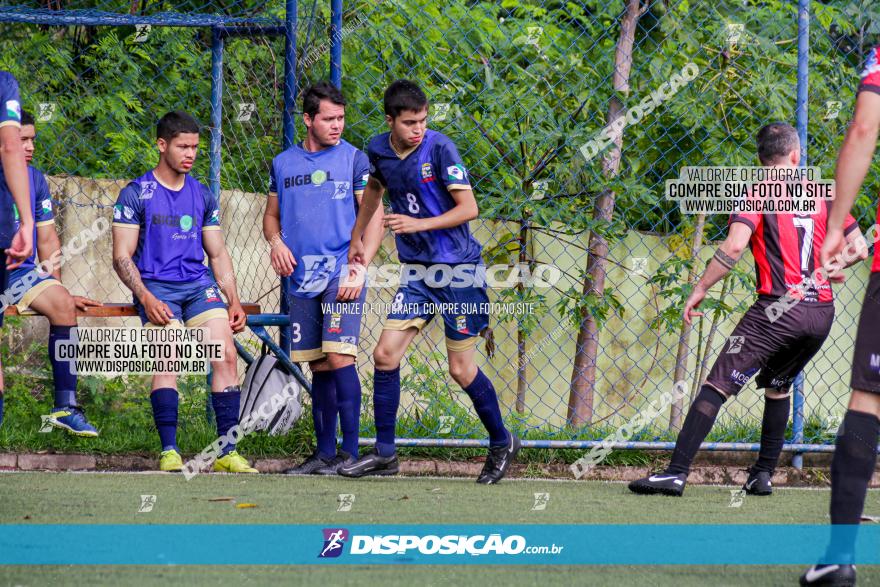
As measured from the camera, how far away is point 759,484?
17.8ft

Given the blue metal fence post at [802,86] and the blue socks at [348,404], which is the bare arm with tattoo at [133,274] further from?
the blue metal fence post at [802,86]

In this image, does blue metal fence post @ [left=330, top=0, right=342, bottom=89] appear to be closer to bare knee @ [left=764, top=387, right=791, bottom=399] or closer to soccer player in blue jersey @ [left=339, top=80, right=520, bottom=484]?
soccer player in blue jersey @ [left=339, top=80, right=520, bottom=484]

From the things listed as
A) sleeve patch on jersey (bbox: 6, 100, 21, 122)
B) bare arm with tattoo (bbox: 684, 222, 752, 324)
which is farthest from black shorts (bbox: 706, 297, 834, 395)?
→ sleeve patch on jersey (bbox: 6, 100, 21, 122)

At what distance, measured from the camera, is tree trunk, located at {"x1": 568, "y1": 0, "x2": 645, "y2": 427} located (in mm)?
6387

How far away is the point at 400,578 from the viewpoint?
10.3ft

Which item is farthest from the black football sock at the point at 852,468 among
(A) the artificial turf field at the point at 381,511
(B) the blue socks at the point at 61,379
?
(B) the blue socks at the point at 61,379

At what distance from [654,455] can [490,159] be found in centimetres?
205

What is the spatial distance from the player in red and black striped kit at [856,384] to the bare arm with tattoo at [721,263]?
1.77m

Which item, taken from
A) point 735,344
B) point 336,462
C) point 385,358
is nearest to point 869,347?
point 735,344

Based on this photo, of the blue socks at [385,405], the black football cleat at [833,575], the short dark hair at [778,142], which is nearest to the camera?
the black football cleat at [833,575]

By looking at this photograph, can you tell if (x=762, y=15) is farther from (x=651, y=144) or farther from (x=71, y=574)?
(x=71, y=574)

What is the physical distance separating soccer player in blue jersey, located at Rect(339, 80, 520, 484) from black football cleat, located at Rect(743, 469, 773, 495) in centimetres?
121

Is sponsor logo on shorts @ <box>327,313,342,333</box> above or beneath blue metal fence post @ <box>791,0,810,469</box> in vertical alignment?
beneath

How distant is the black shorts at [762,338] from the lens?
5.13 metres
